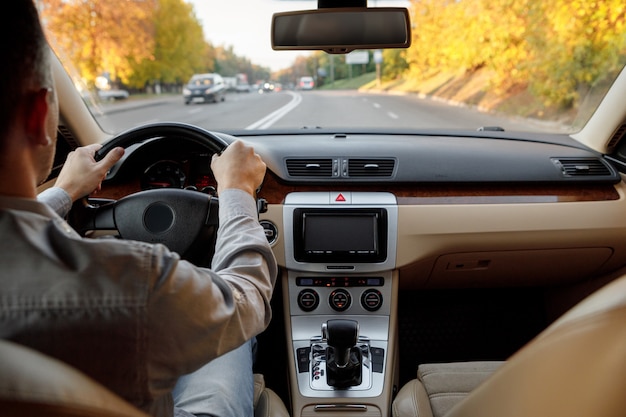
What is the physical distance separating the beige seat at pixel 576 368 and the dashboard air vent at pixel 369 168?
2122mm

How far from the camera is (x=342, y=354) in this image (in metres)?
3.16

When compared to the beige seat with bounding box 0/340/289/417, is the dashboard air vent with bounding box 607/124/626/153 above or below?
below

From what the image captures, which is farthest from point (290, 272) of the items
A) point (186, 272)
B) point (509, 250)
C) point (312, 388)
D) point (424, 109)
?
point (424, 109)

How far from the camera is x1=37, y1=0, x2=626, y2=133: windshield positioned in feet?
16.5

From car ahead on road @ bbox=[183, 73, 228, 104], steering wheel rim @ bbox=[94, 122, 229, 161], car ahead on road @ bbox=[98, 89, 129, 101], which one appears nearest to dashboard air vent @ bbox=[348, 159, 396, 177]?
steering wheel rim @ bbox=[94, 122, 229, 161]

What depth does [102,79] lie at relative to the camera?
535cm

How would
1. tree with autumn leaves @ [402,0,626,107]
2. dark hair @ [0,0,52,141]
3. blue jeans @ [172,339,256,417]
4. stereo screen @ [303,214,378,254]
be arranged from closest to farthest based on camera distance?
dark hair @ [0,0,52,141] < blue jeans @ [172,339,256,417] < stereo screen @ [303,214,378,254] < tree with autumn leaves @ [402,0,626,107]

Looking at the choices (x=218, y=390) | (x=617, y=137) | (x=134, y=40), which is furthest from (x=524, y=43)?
(x=218, y=390)

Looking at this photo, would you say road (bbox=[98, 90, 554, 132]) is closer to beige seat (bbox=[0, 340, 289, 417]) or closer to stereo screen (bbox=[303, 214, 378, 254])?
stereo screen (bbox=[303, 214, 378, 254])

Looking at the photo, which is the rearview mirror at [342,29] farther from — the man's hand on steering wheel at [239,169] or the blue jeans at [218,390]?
the blue jeans at [218,390]

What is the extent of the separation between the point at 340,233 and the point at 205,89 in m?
5.81

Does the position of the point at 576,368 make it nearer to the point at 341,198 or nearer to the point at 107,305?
the point at 107,305

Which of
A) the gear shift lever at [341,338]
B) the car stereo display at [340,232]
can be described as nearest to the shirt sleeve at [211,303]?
the gear shift lever at [341,338]

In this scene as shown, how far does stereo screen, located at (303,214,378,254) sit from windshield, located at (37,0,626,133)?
2.88ft
